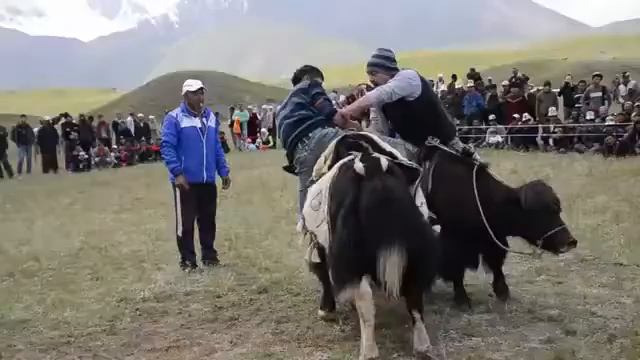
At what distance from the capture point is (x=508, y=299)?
6.07 m

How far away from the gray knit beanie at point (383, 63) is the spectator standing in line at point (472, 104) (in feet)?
44.5

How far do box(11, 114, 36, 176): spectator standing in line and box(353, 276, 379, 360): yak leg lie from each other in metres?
19.3

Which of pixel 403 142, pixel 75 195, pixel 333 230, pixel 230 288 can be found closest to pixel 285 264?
pixel 230 288

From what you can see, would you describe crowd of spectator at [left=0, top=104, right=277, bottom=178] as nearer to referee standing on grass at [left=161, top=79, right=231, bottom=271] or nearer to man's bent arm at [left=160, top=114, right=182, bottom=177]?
referee standing on grass at [left=161, top=79, right=231, bottom=271]

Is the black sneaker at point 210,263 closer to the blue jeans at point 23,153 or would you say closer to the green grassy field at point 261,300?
the green grassy field at point 261,300

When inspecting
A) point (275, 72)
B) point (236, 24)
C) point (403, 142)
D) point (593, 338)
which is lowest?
point (593, 338)

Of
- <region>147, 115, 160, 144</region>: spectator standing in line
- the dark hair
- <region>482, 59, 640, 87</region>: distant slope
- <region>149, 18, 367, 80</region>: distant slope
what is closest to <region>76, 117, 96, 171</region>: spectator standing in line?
<region>147, 115, 160, 144</region>: spectator standing in line

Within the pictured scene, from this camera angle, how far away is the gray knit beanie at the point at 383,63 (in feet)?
18.6

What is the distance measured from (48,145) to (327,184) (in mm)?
18667

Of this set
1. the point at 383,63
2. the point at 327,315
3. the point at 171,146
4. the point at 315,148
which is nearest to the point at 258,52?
the point at 171,146

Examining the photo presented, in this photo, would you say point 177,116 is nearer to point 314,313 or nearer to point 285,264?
point 285,264

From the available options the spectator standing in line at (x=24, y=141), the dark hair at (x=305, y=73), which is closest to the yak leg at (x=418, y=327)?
the dark hair at (x=305, y=73)

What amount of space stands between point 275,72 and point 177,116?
106 meters

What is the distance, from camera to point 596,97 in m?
16.9
